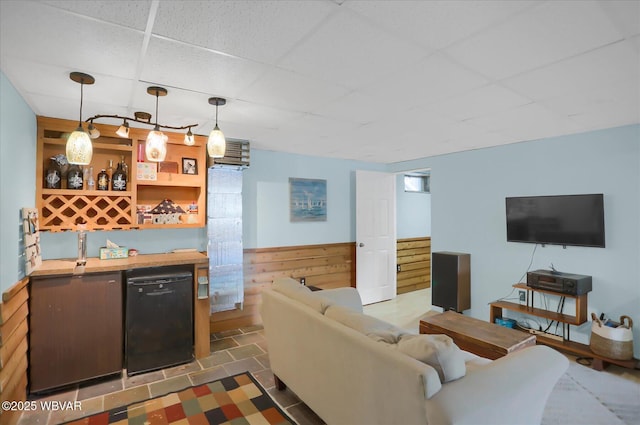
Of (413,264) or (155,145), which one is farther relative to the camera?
(413,264)

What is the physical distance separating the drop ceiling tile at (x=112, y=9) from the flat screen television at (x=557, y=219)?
4143 mm

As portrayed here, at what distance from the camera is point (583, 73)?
6.75 ft

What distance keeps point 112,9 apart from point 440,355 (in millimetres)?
2085

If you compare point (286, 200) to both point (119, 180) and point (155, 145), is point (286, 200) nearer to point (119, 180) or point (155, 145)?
point (119, 180)

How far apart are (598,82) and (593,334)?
2.45 metres

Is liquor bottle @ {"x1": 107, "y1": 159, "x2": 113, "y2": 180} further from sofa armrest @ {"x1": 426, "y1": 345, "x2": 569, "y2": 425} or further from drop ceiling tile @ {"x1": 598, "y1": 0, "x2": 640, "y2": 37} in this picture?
drop ceiling tile @ {"x1": 598, "y1": 0, "x2": 640, "y2": 37}

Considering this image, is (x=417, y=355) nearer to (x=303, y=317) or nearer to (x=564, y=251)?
(x=303, y=317)

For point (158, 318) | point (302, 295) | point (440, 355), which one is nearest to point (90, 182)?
point (158, 318)

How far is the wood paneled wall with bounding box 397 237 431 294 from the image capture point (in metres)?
6.23

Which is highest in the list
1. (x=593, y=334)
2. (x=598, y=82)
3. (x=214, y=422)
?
(x=598, y=82)

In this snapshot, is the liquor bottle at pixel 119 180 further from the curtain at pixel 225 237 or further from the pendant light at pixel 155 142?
the pendant light at pixel 155 142

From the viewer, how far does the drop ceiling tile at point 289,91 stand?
Answer: 7.08 feet

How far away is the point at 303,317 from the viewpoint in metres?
2.23

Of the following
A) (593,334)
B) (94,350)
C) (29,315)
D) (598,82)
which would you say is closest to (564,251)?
(593,334)
